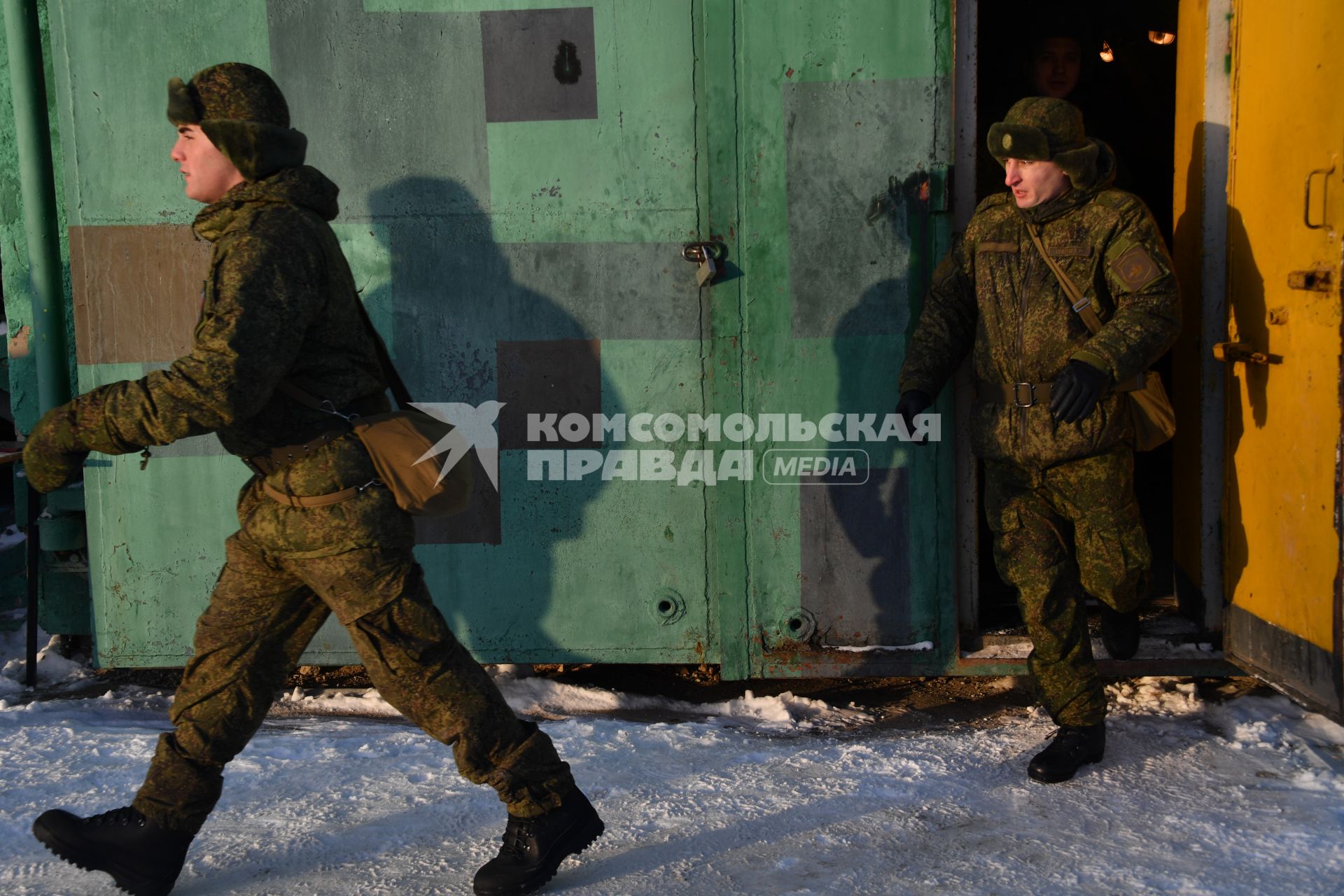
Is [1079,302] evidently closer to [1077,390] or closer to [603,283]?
[1077,390]

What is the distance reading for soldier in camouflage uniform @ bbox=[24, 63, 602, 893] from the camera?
2.40 metres

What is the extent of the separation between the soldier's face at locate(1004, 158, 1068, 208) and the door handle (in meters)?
0.58

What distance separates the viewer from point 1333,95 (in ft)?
9.43

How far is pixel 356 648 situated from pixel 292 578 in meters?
0.21

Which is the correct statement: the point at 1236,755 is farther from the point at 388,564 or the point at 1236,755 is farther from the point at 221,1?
the point at 221,1

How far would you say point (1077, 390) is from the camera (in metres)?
2.90

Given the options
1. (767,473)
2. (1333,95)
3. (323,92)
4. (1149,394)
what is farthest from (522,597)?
(1333,95)

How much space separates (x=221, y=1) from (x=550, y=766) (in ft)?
8.60

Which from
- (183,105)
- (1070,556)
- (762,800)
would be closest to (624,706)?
(762,800)

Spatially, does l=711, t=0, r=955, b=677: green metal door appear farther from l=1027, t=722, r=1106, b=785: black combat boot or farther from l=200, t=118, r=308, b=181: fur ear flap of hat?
l=200, t=118, r=308, b=181: fur ear flap of hat

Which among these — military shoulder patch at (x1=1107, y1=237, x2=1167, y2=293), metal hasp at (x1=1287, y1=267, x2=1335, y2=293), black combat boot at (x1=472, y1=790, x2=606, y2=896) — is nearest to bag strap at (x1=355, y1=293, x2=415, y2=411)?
black combat boot at (x1=472, y1=790, x2=606, y2=896)

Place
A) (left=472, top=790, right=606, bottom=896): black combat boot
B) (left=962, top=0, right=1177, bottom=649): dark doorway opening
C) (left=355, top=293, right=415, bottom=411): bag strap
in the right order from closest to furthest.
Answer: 1. (left=472, top=790, right=606, bottom=896): black combat boot
2. (left=355, top=293, right=415, bottom=411): bag strap
3. (left=962, top=0, right=1177, bottom=649): dark doorway opening

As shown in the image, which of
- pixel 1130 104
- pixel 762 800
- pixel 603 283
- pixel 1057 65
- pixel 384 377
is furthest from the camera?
pixel 1130 104

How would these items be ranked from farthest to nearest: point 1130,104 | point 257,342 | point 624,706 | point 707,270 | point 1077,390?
point 1130,104 → point 624,706 → point 707,270 → point 1077,390 → point 257,342
